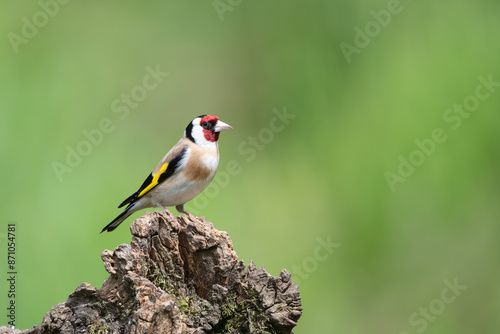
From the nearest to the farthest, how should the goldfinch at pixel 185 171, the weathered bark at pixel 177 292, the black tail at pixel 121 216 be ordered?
the weathered bark at pixel 177 292, the goldfinch at pixel 185 171, the black tail at pixel 121 216

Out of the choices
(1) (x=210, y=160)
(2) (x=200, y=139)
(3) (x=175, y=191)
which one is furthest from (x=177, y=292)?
(2) (x=200, y=139)

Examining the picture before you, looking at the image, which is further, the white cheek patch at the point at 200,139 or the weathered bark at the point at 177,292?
the white cheek patch at the point at 200,139

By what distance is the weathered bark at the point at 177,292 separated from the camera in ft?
8.91

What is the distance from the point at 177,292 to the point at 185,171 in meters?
1.38

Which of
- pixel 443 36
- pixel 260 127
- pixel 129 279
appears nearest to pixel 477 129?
pixel 443 36

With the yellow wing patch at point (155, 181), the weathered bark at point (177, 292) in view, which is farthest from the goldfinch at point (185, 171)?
the weathered bark at point (177, 292)

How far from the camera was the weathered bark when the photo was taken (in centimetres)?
272

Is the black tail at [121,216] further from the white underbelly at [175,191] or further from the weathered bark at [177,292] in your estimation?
the weathered bark at [177,292]

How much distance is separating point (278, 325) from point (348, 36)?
15.1 feet

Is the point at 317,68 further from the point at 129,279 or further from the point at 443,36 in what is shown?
the point at 129,279

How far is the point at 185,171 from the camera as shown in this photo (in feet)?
13.8

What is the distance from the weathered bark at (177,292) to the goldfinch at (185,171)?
3.84 ft

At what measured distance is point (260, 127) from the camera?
6895mm

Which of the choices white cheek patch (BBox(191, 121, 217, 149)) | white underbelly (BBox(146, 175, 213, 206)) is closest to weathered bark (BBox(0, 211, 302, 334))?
white underbelly (BBox(146, 175, 213, 206))
